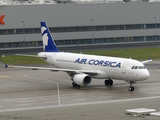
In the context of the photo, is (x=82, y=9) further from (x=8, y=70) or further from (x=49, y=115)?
(x=49, y=115)

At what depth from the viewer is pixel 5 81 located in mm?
66500

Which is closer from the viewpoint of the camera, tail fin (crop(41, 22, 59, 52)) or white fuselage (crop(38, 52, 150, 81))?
white fuselage (crop(38, 52, 150, 81))

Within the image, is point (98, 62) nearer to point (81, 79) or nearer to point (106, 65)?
point (106, 65)

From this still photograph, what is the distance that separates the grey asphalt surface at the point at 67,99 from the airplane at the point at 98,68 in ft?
4.59

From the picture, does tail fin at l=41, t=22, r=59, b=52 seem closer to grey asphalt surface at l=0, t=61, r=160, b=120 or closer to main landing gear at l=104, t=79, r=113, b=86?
grey asphalt surface at l=0, t=61, r=160, b=120

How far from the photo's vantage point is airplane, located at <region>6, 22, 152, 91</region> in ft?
184

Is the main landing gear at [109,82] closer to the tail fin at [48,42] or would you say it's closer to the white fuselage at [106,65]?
the white fuselage at [106,65]

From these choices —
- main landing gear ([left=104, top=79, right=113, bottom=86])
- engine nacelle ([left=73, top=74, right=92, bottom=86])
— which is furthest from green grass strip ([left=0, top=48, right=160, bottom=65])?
engine nacelle ([left=73, top=74, right=92, bottom=86])

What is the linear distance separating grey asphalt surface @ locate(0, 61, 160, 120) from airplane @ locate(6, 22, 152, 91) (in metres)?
1.40

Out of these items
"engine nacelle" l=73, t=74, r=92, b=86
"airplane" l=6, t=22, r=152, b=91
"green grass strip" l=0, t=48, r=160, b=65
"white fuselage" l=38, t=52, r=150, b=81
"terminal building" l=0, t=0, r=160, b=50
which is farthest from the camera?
"terminal building" l=0, t=0, r=160, b=50

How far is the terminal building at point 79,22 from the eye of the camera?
120m

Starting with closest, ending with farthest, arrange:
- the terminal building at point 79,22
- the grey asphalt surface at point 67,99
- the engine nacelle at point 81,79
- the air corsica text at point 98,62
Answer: the grey asphalt surface at point 67,99
the air corsica text at point 98,62
the engine nacelle at point 81,79
the terminal building at point 79,22

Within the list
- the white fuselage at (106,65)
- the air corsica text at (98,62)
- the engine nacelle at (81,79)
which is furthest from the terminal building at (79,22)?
the engine nacelle at (81,79)

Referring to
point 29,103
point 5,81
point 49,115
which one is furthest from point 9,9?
point 49,115
